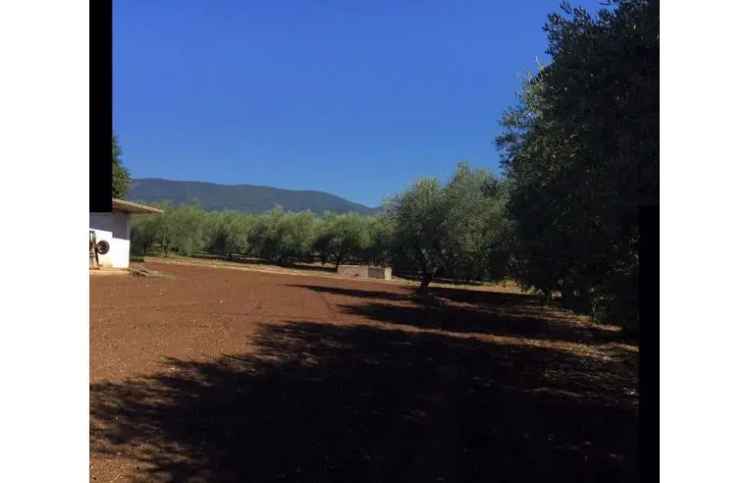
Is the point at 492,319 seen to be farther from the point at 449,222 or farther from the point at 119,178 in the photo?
the point at 119,178

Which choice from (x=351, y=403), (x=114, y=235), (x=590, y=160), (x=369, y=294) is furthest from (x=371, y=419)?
(x=114, y=235)

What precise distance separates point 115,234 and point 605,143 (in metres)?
27.7

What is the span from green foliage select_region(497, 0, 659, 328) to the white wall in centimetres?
2491

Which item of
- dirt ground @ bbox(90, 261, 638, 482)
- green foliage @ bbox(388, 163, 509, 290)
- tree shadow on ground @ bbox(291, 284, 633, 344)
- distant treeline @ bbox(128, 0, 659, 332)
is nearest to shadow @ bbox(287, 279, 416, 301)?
tree shadow on ground @ bbox(291, 284, 633, 344)

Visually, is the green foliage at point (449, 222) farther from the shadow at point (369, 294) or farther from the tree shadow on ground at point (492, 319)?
the tree shadow on ground at point (492, 319)

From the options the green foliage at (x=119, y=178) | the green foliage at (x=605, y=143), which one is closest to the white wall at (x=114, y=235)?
the green foliage at (x=119, y=178)

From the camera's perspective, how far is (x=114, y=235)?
2644 cm

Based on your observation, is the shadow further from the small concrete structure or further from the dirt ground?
the small concrete structure

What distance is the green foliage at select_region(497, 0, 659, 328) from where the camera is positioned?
12.6 ft

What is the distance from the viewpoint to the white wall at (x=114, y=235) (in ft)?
83.6
